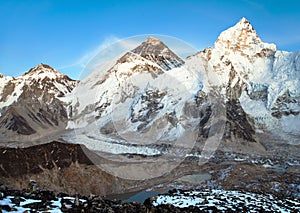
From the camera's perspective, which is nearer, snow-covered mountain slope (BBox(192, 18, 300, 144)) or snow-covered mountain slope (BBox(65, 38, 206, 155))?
snow-covered mountain slope (BBox(65, 38, 206, 155))

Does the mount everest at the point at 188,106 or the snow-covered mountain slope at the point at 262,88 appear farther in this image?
the snow-covered mountain slope at the point at 262,88

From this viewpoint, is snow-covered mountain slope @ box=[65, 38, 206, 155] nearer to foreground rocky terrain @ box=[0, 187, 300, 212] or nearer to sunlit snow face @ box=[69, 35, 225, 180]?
sunlit snow face @ box=[69, 35, 225, 180]

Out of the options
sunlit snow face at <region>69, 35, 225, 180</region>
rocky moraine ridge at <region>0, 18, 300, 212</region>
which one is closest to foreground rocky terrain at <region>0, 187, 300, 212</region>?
rocky moraine ridge at <region>0, 18, 300, 212</region>

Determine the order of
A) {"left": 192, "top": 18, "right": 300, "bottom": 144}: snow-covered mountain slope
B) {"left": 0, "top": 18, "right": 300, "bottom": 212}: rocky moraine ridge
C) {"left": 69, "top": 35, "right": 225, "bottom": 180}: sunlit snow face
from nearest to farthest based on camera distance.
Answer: {"left": 0, "top": 18, "right": 300, "bottom": 212}: rocky moraine ridge
{"left": 69, "top": 35, "right": 225, "bottom": 180}: sunlit snow face
{"left": 192, "top": 18, "right": 300, "bottom": 144}: snow-covered mountain slope

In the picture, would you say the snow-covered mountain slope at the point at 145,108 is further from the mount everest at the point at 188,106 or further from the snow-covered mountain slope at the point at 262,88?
the snow-covered mountain slope at the point at 262,88

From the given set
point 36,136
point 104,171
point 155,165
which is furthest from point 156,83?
point 104,171

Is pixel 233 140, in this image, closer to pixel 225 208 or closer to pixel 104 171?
pixel 104 171

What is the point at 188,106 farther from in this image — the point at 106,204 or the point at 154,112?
the point at 106,204

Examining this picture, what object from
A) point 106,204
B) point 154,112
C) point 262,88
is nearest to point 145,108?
point 154,112

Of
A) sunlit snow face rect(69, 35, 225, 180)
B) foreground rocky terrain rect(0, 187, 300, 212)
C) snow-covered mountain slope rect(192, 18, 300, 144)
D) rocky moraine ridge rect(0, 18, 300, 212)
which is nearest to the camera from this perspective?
foreground rocky terrain rect(0, 187, 300, 212)

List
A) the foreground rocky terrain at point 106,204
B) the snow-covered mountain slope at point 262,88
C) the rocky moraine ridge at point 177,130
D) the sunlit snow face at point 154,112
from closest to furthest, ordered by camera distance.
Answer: the foreground rocky terrain at point 106,204 < the rocky moraine ridge at point 177,130 < the sunlit snow face at point 154,112 < the snow-covered mountain slope at point 262,88

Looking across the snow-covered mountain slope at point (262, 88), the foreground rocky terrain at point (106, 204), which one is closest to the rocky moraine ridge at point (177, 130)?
the snow-covered mountain slope at point (262, 88)
